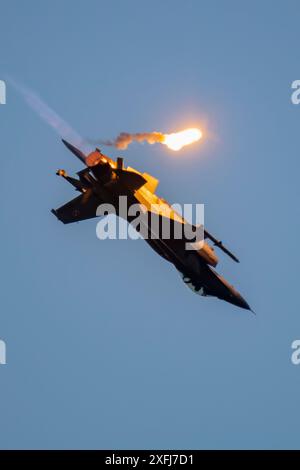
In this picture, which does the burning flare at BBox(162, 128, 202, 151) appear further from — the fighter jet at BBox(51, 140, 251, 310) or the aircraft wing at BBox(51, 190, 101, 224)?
the aircraft wing at BBox(51, 190, 101, 224)

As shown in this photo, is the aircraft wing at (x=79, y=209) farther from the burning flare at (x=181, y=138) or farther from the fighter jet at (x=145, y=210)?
the burning flare at (x=181, y=138)

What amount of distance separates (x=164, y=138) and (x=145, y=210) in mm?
3988

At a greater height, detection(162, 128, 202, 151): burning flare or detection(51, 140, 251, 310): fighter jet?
detection(162, 128, 202, 151): burning flare

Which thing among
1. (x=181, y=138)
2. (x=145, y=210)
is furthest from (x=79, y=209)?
(x=181, y=138)

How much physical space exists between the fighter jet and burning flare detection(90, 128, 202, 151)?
0.96 meters

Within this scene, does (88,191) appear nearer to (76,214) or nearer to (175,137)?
(76,214)

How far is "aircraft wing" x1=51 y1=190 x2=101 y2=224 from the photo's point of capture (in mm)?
55603

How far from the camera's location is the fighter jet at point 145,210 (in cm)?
5384

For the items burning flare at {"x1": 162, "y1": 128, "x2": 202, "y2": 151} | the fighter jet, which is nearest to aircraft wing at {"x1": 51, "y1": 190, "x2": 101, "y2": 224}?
the fighter jet

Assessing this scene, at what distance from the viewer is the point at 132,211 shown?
54.9 m

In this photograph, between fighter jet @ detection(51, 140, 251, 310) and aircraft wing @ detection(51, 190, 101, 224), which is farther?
aircraft wing @ detection(51, 190, 101, 224)

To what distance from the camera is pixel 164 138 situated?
54219 millimetres
